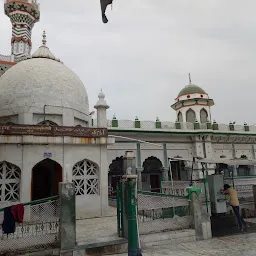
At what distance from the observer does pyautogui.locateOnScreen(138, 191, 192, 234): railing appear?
728 cm

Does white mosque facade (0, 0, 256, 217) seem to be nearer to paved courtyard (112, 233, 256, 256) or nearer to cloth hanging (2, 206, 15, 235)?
cloth hanging (2, 206, 15, 235)

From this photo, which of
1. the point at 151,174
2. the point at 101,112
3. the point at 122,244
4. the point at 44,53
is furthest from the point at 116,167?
the point at 122,244

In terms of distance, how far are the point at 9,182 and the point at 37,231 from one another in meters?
4.32

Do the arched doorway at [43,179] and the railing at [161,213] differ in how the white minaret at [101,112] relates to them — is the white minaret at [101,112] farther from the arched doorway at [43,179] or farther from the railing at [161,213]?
the railing at [161,213]

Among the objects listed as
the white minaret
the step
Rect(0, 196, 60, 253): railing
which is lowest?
the step

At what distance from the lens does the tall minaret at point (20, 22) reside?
25.5m

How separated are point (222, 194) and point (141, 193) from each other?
4712mm

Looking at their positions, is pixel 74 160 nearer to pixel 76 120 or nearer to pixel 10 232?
pixel 76 120

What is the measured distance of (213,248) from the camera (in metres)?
6.63

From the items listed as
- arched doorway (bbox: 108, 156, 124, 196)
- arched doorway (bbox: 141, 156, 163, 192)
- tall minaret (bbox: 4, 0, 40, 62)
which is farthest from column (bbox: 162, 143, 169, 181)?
tall minaret (bbox: 4, 0, 40, 62)

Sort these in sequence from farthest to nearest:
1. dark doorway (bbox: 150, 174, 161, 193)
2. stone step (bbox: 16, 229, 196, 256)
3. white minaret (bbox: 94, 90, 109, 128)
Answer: dark doorway (bbox: 150, 174, 161, 193) < white minaret (bbox: 94, 90, 109, 128) < stone step (bbox: 16, 229, 196, 256)

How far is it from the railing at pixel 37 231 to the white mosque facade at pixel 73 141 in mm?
1446

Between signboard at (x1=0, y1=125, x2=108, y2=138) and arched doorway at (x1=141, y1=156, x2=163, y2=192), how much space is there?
937cm

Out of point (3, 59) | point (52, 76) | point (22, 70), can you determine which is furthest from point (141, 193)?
point (3, 59)
